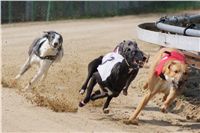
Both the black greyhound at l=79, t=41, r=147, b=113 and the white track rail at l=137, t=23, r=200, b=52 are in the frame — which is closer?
the black greyhound at l=79, t=41, r=147, b=113

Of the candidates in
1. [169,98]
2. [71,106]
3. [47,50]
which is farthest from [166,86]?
[47,50]

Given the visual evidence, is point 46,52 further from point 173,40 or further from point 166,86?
point 166,86

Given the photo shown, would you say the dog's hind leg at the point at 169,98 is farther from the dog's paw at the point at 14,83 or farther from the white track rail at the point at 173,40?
the dog's paw at the point at 14,83

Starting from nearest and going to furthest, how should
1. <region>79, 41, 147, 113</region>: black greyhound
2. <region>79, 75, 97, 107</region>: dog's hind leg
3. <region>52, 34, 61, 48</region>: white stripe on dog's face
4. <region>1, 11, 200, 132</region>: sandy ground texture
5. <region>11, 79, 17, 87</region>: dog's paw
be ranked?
<region>1, 11, 200, 132</region>: sandy ground texture → <region>79, 41, 147, 113</region>: black greyhound → <region>79, 75, 97, 107</region>: dog's hind leg → <region>52, 34, 61, 48</region>: white stripe on dog's face → <region>11, 79, 17, 87</region>: dog's paw

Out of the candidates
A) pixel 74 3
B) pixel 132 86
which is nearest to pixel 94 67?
pixel 132 86

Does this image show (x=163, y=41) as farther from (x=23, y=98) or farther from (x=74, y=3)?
(x=74, y=3)

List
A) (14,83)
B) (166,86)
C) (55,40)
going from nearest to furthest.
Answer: (166,86), (55,40), (14,83)

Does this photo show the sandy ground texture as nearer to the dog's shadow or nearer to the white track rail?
the dog's shadow

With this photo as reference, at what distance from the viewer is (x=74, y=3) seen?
78.0ft

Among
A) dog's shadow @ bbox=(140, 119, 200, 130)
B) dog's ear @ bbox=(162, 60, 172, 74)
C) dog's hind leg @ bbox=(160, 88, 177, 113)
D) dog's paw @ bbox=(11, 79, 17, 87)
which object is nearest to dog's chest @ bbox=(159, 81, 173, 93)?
dog's hind leg @ bbox=(160, 88, 177, 113)

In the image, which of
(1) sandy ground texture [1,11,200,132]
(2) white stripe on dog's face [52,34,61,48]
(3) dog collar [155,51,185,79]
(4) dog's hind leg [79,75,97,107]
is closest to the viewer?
(1) sandy ground texture [1,11,200,132]

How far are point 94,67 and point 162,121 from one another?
1.16 m

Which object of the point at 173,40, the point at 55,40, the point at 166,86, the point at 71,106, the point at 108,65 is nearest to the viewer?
the point at 166,86

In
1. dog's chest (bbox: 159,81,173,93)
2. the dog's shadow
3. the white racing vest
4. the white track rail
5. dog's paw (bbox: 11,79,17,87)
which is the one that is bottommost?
the dog's shadow
